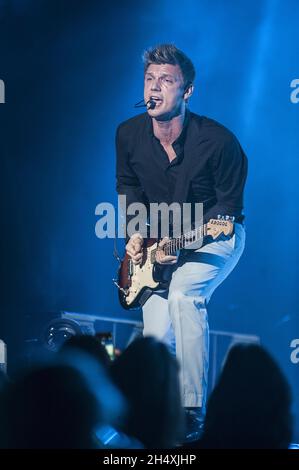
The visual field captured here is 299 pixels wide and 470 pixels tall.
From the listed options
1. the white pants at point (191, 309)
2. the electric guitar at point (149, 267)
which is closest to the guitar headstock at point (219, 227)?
the electric guitar at point (149, 267)

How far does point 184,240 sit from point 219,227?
0.30 metres

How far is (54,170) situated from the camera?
557cm

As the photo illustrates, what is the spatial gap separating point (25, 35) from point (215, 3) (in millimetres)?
1519

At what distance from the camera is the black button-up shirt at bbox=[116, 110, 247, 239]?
4770 mm

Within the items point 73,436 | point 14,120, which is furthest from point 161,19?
point 73,436

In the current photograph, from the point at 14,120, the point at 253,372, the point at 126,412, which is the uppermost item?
the point at 14,120

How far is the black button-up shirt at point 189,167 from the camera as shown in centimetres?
477

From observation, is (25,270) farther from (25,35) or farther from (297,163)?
(297,163)

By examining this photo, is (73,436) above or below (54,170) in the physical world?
below

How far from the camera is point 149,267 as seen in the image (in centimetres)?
478

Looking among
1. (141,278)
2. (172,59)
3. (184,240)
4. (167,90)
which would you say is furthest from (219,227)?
(172,59)

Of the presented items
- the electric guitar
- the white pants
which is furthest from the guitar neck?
the white pants

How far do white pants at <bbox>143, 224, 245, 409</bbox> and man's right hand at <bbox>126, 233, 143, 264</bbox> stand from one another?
279 mm

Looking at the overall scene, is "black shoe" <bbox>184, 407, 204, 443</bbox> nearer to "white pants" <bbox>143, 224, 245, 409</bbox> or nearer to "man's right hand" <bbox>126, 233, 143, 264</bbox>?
"white pants" <bbox>143, 224, 245, 409</bbox>
